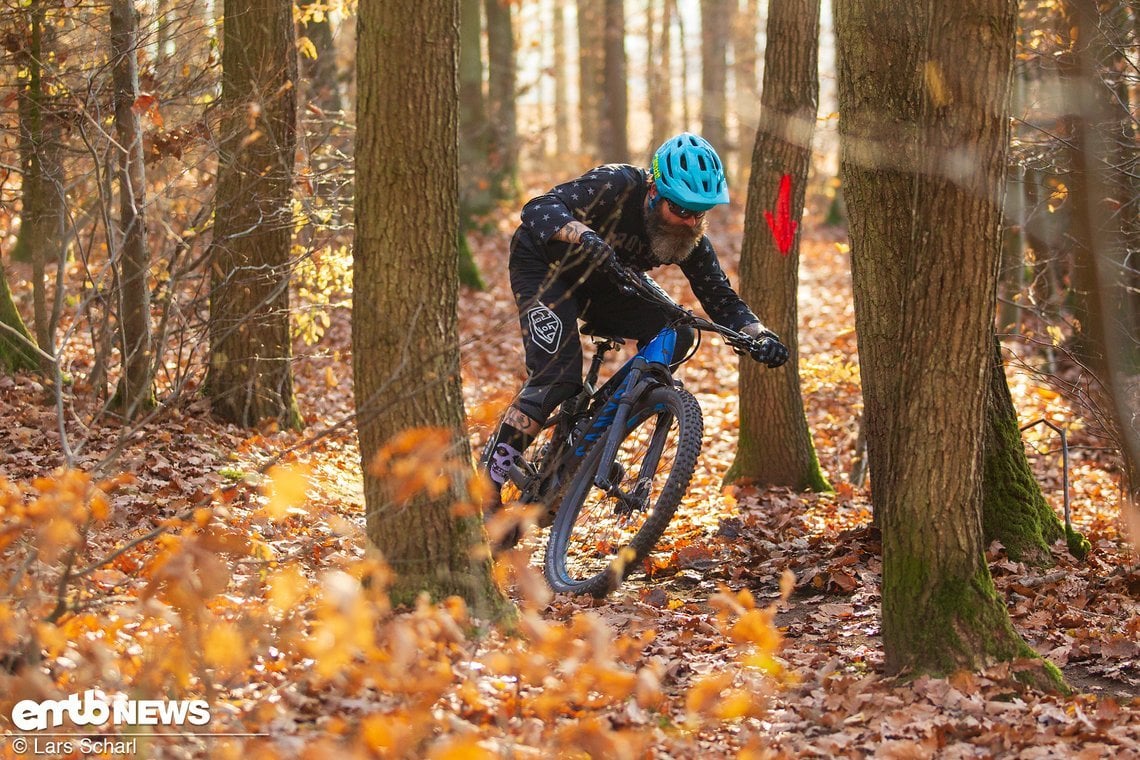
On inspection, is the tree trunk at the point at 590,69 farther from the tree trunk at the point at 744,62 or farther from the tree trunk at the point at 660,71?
the tree trunk at the point at 744,62

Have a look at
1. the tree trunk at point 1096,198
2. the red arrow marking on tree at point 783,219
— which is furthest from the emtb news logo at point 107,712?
the tree trunk at point 1096,198

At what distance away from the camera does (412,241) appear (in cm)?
432

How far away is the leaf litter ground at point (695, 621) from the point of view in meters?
3.75

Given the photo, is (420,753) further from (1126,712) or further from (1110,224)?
(1110,224)

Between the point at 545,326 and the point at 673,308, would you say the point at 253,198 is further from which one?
the point at 673,308

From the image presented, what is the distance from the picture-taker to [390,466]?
4297 mm

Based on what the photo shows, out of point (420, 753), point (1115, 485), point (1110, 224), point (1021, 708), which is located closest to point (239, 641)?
point (420, 753)

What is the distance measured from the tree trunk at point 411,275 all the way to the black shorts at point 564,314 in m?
1.53

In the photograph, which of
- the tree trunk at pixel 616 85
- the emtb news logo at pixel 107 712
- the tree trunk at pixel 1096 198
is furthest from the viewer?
the tree trunk at pixel 616 85

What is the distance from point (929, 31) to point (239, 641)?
11.0 ft

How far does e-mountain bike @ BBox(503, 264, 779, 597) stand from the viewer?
5.66m

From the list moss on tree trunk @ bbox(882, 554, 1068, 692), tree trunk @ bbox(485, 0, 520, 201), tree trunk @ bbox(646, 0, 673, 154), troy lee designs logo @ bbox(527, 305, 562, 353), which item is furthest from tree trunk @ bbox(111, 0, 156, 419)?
tree trunk @ bbox(646, 0, 673, 154)

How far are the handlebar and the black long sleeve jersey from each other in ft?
0.71

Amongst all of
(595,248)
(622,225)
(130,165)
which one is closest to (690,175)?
(622,225)
